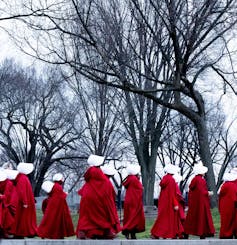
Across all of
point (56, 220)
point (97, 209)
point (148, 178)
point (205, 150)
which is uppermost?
point (148, 178)

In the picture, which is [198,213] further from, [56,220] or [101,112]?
[101,112]

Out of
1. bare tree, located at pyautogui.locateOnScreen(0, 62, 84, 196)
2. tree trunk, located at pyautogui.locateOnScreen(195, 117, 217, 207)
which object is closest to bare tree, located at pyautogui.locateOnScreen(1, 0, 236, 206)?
tree trunk, located at pyautogui.locateOnScreen(195, 117, 217, 207)

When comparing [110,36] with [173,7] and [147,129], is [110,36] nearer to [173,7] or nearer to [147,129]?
[173,7]

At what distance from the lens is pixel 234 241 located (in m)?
13.4

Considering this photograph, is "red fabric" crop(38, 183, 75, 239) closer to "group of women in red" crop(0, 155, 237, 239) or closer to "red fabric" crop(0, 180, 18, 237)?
"group of women in red" crop(0, 155, 237, 239)

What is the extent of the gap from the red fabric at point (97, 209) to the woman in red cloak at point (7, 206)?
2695mm

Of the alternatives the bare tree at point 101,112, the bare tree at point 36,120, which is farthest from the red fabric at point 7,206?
the bare tree at point 36,120

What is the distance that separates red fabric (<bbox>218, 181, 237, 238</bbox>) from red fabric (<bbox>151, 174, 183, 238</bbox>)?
114 cm

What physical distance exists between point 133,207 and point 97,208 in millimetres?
1597

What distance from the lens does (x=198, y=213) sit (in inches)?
658

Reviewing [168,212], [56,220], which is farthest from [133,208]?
[56,220]

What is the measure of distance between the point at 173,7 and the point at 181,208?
274 inches

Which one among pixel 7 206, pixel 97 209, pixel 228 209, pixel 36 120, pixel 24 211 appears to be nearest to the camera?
pixel 97 209

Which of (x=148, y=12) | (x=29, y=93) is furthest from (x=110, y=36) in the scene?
(x=29, y=93)
